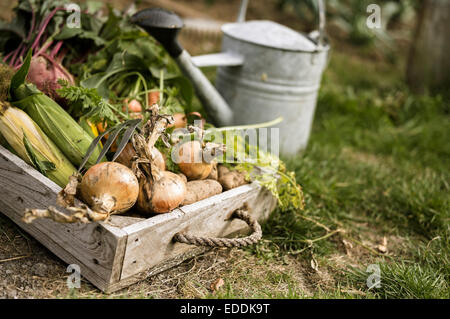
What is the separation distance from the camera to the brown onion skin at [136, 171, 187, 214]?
144cm

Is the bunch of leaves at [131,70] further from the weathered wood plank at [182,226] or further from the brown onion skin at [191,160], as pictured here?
the weathered wood plank at [182,226]

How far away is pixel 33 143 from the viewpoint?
156 cm

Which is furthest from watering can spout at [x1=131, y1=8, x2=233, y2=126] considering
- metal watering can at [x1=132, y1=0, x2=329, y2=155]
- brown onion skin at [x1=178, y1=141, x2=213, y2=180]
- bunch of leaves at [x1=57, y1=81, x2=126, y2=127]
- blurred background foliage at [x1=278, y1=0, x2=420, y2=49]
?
blurred background foliage at [x1=278, y1=0, x2=420, y2=49]

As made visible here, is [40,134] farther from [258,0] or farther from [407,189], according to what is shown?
[258,0]

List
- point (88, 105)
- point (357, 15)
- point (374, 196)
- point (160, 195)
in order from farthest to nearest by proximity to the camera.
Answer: point (357, 15), point (374, 196), point (88, 105), point (160, 195)

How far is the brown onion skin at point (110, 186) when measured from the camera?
4.42 ft

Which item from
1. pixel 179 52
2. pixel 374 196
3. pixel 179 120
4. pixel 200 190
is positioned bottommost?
pixel 374 196

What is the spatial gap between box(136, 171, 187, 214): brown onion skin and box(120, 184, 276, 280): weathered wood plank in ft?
0.12

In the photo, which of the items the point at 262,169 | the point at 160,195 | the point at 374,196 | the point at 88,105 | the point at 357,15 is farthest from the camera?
the point at 357,15

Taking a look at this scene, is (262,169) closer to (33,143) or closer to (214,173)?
(214,173)

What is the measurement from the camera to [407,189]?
2.42 metres

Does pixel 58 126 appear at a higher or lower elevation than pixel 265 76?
lower

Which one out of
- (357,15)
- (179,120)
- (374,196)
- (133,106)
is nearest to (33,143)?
(133,106)

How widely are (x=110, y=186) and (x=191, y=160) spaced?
1.37ft
